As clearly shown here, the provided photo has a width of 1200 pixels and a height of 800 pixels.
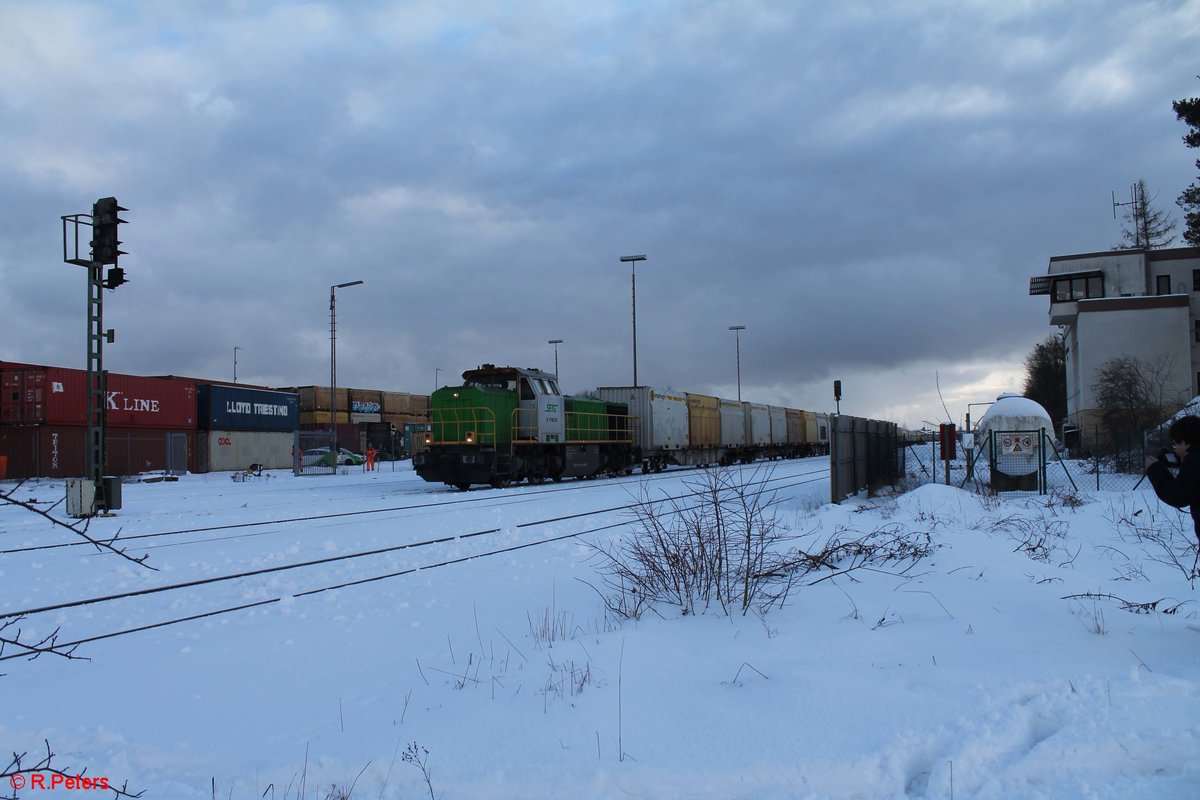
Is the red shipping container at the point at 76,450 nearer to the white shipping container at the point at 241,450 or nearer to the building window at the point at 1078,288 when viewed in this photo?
the white shipping container at the point at 241,450

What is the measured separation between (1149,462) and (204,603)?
8.34 meters

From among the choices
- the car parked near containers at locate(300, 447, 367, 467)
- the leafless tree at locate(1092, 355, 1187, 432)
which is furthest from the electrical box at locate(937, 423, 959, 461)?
the car parked near containers at locate(300, 447, 367, 467)

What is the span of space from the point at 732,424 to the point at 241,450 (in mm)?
26817

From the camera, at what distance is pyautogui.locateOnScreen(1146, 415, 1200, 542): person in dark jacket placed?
471cm

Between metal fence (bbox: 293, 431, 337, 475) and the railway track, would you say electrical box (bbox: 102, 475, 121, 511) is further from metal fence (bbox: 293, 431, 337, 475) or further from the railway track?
metal fence (bbox: 293, 431, 337, 475)

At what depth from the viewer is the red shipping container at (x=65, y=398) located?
1230 inches

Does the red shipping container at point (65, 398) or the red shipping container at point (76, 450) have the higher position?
the red shipping container at point (65, 398)

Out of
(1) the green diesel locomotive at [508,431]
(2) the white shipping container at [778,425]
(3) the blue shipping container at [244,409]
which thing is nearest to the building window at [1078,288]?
(2) the white shipping container at [778,425]

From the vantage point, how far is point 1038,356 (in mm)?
76438

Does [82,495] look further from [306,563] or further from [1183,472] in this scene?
[1183,472]

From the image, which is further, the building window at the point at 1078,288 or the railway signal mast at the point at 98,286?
the building window at the point at 1078,288

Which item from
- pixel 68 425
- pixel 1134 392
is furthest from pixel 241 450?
pixel 1134 392

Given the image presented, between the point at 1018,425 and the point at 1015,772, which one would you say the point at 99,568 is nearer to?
the point at 1015,772

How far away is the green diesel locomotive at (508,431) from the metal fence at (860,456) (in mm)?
9656
